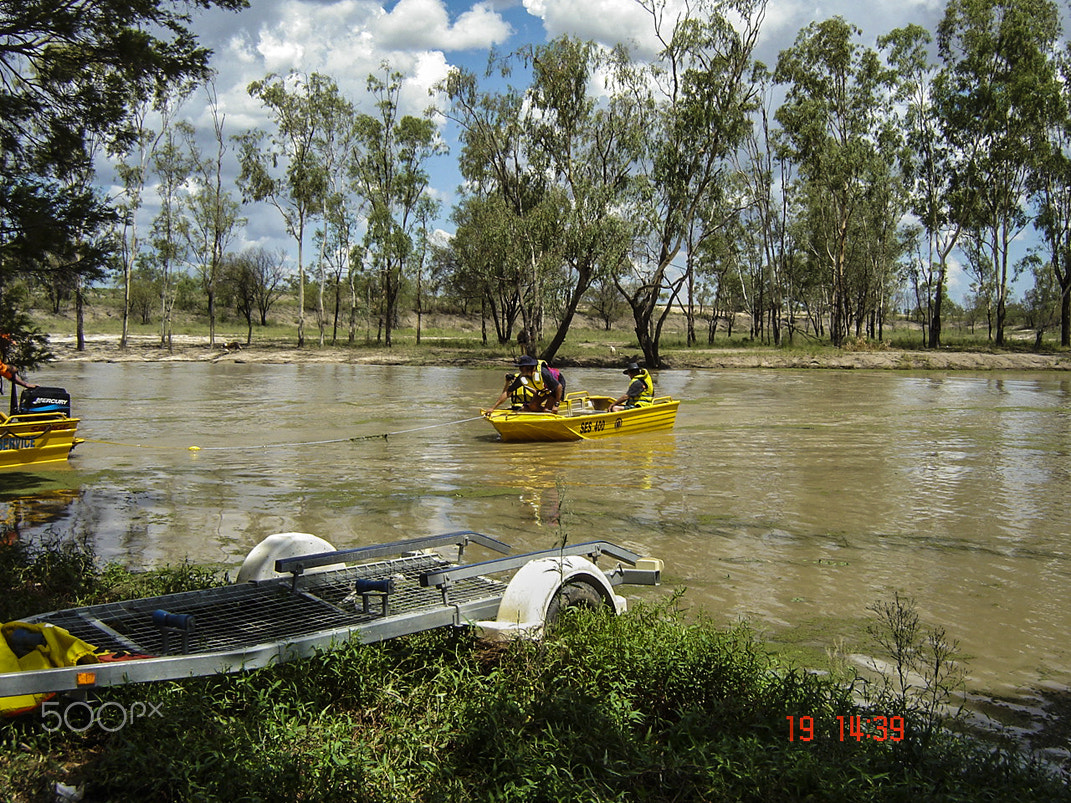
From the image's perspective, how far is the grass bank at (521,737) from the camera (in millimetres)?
3201

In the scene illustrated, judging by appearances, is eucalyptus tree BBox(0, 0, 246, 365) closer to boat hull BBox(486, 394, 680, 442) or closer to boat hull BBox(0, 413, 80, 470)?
boat hull BBox(0, 413, 80, 470)

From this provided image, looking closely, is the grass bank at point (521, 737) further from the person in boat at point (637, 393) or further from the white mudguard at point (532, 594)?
the person in boat at point (637, 393)

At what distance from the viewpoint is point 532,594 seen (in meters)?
4.55

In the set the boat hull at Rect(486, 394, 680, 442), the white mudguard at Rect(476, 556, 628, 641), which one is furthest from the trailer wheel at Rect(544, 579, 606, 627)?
the boat hull at Rect(486, 394, 680, 442)

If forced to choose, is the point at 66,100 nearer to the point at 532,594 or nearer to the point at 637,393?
the point at 532,594

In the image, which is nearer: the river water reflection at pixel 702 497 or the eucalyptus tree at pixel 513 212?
the river water reflection at pixel 702 497

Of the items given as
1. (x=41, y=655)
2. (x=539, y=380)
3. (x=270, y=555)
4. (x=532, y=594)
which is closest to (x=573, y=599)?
(x=532, y=594)

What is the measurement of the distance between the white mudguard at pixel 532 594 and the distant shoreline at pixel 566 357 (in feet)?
116

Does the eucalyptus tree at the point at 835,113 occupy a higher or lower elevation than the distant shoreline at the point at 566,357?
higher

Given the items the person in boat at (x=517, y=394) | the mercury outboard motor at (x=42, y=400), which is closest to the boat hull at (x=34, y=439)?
the mercury outboard motor at (x=42, y=400)

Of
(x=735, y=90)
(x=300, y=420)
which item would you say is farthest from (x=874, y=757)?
(x=735, y=90)

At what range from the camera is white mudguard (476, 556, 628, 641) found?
173 inches
